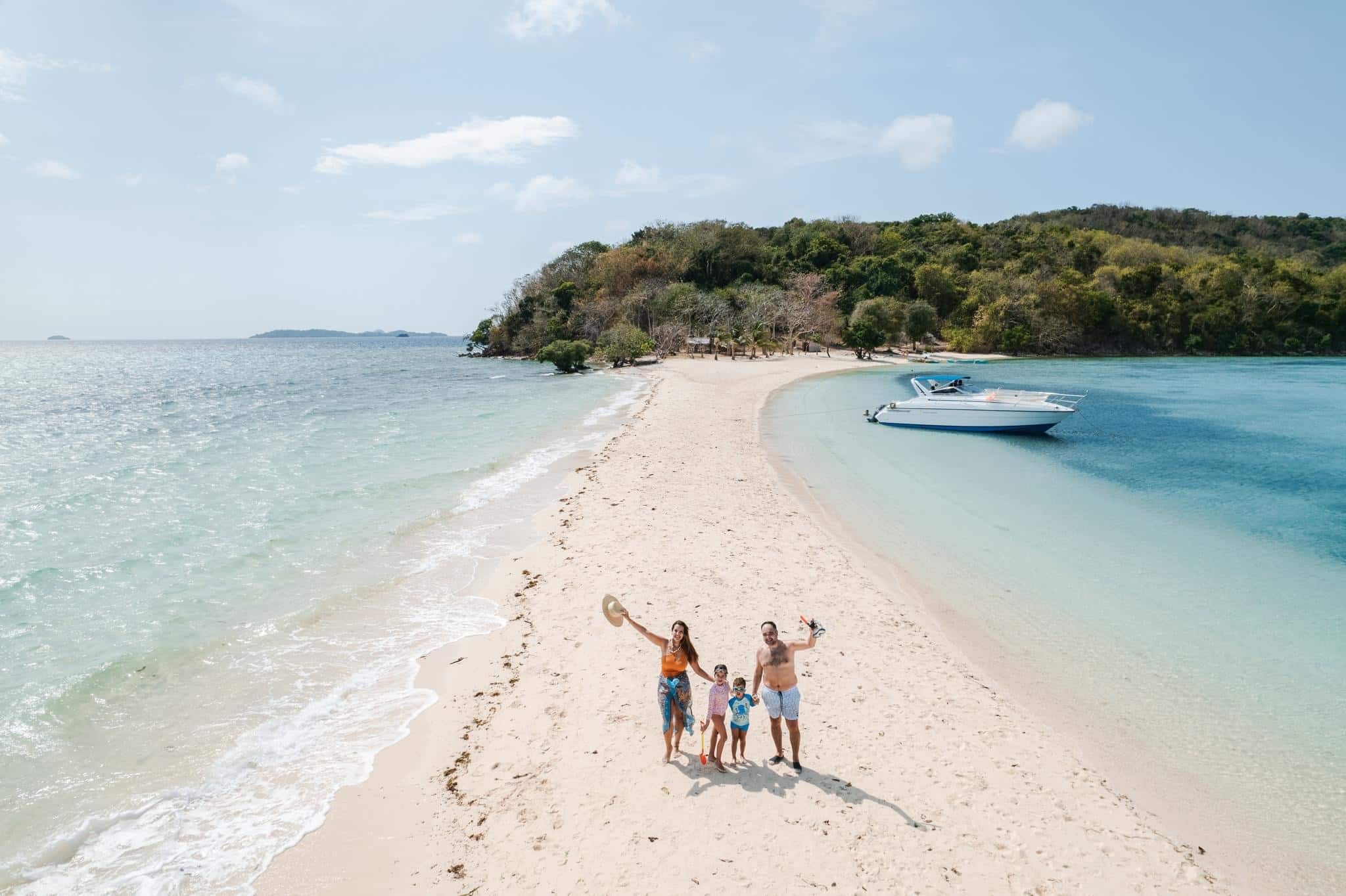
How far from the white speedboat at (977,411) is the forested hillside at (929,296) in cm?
2988

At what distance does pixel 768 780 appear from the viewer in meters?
6.19

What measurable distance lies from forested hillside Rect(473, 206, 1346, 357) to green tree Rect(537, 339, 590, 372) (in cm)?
801

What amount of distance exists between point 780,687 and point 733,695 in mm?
461

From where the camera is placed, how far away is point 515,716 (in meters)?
7.45

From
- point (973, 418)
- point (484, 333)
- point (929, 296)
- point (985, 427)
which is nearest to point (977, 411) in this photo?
point (973, 418)

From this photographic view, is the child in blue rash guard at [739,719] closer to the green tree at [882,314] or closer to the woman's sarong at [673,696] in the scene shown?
the woman's sarong at [673,696]

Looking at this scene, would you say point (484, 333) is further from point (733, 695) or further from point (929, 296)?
point (733, 695)

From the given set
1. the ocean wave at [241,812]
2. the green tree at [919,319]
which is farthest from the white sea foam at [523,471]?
the green tree at [919,319]

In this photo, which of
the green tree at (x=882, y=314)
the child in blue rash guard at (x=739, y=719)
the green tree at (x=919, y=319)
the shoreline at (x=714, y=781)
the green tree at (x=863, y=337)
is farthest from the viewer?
the green tree at (x=919, y=319)

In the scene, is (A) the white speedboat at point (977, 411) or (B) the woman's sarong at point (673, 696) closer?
(B) the woman's sarong at point (673, 696)

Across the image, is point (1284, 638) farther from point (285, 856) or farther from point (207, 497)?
point (207, 497)

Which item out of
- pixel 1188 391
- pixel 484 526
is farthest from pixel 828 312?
pixel 484 526

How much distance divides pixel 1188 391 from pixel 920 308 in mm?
24834

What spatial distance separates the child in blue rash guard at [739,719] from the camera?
20.1 ft
